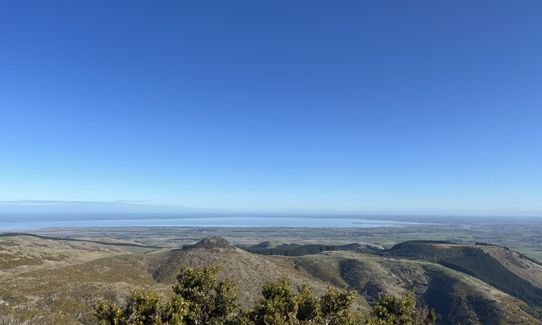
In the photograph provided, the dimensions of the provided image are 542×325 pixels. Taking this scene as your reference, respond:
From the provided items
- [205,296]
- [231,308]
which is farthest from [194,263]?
[231,308]

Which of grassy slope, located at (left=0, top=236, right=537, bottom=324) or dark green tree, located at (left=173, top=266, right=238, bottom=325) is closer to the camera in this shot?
dark green tree, located at (left=173, top=266, right=238, bottom=325)

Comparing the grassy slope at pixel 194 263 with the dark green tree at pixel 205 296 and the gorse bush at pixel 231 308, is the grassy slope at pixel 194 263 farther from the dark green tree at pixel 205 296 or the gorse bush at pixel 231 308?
the gorse bush at pixel 231 308

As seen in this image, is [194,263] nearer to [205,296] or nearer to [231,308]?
[205,296]

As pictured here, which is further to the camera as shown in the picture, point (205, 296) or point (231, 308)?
point (231, 308)

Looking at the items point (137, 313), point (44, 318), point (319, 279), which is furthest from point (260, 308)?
point (319, 279)

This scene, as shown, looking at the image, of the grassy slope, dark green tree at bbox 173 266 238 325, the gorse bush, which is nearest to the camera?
the gorse bush

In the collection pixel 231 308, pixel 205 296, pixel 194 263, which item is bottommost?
pixel 194 263

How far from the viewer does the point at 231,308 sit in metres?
52.6

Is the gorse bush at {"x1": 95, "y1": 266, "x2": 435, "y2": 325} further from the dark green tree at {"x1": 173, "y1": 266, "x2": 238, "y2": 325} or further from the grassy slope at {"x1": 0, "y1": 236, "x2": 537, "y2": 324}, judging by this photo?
the grassy slope at {"x1": 0, "y1": 236, "x2": 537, "y2": 324}

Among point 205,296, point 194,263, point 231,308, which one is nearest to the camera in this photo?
point 205,296

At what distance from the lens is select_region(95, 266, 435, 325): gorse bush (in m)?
40.2

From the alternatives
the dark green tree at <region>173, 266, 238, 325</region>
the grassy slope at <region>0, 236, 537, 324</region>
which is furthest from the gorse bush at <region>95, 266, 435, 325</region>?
the grassy slope at <region>0, 236, 537, 324</region>

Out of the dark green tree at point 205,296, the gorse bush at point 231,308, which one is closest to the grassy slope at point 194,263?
the dark green tree at point 205,296

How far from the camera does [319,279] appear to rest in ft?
520
